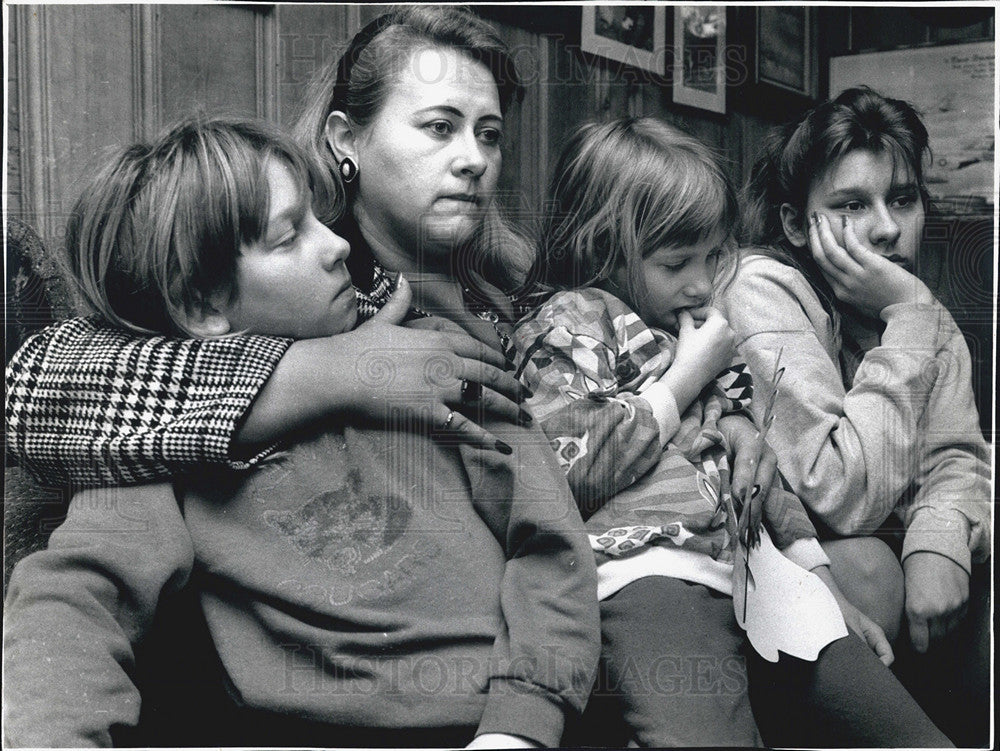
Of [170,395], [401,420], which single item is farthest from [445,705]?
[170,395]

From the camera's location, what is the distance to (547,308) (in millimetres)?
1448

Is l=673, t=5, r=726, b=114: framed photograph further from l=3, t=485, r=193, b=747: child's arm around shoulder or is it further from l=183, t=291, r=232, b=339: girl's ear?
l=3, t=485, r=193, b=747: child's arm around shoulder

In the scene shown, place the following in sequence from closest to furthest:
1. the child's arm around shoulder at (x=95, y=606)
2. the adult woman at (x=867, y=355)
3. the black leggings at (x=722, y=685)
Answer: the child's arm around shoulder at (x=95, y=606), the black leggings at (x=722, y=685), the adult woman at (x=867, y=355)

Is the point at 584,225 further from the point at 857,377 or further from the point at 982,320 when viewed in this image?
the point at 982,320

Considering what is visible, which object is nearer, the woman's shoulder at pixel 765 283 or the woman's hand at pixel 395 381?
the woman's hand at pixel 395 381

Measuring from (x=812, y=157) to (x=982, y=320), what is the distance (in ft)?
1.14

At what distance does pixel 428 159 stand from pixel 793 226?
1.81 ft

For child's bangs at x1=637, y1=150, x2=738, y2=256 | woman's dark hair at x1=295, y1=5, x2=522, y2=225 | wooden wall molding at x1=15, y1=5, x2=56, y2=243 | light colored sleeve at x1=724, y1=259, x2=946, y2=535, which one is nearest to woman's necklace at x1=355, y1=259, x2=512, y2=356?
woman's dark hair at x1=295, y1=5, x2=522, y2=225

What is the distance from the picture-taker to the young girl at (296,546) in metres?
1.31

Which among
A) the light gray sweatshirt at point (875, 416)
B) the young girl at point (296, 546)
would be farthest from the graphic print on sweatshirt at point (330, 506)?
the light gray sweatshirt at point (875, 416)

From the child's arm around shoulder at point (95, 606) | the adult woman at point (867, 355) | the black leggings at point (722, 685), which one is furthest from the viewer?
the adult woman at point (867, 355)

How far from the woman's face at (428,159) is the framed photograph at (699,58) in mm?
281

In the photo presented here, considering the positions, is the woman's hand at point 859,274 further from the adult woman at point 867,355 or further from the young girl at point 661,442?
the young girl at point 661,442

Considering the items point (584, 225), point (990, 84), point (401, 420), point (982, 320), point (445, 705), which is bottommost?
point (445, 705)
